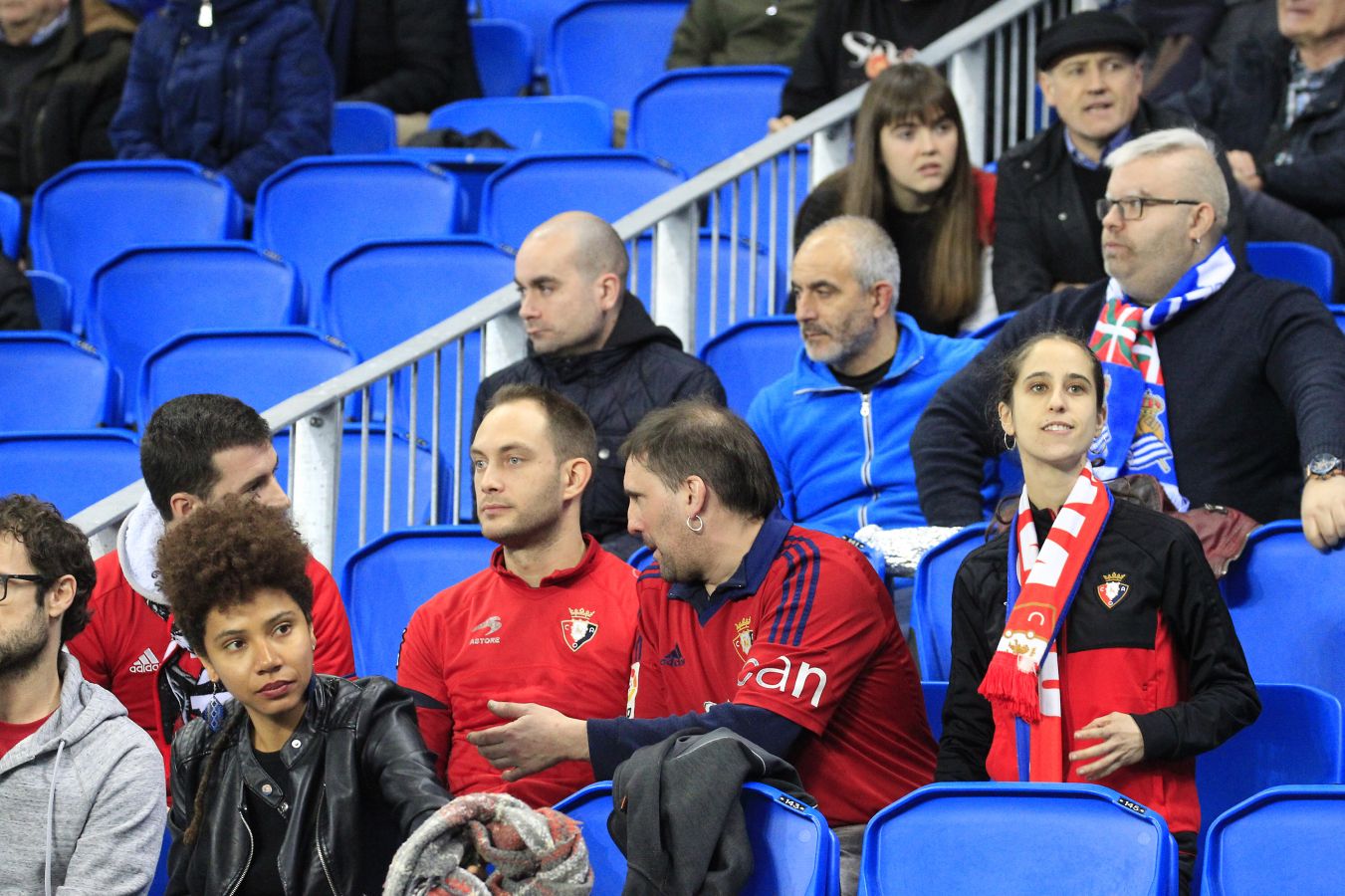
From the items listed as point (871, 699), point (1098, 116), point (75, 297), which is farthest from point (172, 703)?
point (75, 297)

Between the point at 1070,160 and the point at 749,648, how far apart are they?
2.64 meters

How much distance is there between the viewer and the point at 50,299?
664 cm

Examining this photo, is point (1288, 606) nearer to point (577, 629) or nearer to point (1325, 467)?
point (1325, 467)

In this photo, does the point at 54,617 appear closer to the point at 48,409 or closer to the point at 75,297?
the point at 48,409

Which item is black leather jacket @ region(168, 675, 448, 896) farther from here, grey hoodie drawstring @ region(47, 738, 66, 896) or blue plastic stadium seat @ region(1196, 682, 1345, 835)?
blue plastic stadium seat @ region(1196, 682, 1345, 835)

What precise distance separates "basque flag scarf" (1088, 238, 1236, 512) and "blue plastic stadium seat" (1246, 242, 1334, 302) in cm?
96

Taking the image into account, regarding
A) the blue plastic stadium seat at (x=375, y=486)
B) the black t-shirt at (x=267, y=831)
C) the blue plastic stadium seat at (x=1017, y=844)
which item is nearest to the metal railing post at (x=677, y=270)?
the blue plastic stadium seat at (x=375, y=486)

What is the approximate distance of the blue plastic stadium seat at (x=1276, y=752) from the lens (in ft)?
10.5

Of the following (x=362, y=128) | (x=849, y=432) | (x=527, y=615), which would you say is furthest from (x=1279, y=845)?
(x=362, y=128)

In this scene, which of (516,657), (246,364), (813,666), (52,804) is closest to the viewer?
(52,804)

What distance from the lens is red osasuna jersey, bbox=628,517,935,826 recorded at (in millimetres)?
3238

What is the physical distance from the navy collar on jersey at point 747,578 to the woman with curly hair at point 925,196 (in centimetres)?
213

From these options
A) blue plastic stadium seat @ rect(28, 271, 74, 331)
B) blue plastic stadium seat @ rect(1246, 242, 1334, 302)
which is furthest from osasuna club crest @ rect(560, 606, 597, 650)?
blue plastic stadium seat @ rect(28, 271, 74, 331)

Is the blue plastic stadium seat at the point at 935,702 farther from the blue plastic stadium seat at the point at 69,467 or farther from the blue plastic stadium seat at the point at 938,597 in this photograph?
the blue plastic stadium seat at the point at 69,467
